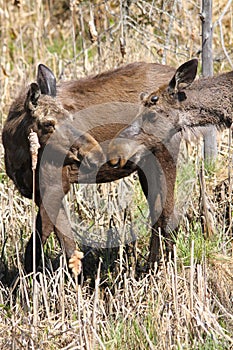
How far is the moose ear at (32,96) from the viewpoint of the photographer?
244 inches

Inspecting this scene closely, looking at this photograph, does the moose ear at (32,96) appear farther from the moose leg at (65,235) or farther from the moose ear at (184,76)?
the moose ear at (184,76)

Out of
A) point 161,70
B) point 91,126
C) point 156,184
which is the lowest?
point 156,184

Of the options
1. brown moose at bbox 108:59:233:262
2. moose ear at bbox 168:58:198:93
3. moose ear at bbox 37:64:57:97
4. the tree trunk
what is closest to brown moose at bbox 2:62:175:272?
moose ear at bbox 37:64:57:97

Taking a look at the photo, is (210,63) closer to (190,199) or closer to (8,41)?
(190,199)

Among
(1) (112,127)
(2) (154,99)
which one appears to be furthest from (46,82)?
(2) (154,99)

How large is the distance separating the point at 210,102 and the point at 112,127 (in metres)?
0.89

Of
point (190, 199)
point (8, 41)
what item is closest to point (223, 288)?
point (190, 199)

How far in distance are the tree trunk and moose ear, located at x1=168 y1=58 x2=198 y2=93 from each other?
91cm

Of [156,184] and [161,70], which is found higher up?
[161,70]

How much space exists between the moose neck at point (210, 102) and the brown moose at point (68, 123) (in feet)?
1.26

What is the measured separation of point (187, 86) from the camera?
248 inches

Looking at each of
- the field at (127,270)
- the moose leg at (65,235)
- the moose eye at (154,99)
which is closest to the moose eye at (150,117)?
the moose eye at (154,99)

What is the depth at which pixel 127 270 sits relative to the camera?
6.14 meters

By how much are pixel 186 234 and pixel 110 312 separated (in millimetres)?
1329
